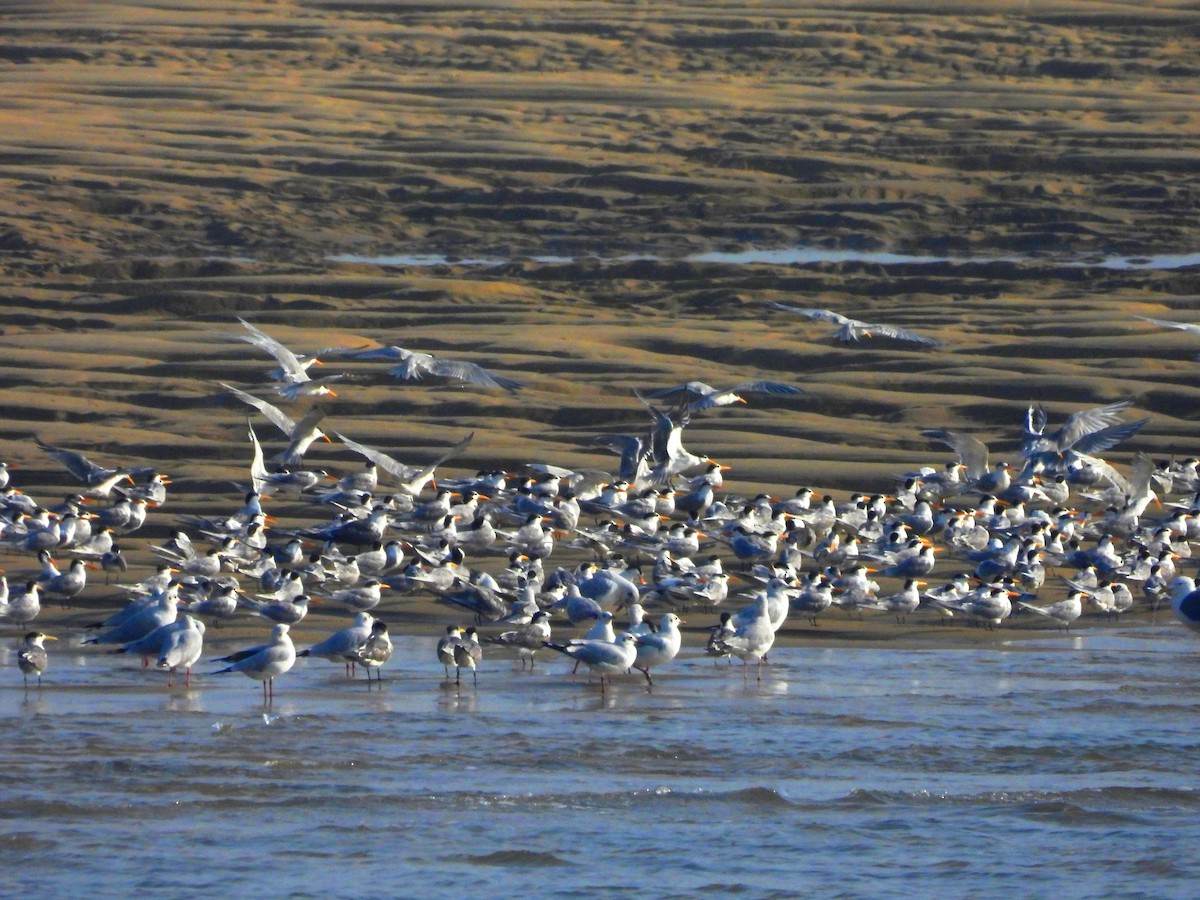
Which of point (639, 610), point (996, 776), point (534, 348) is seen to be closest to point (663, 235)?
point (534, 348)

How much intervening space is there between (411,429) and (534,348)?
2575 millimetres

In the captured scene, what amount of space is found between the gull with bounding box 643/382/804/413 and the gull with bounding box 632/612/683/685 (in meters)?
6.20

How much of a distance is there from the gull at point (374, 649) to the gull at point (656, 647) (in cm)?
140

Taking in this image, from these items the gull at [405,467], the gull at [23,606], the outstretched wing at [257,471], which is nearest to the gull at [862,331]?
the gull at [405,467]

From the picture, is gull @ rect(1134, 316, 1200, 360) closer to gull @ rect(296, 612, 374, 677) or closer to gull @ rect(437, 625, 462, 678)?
gull @ rect(437, 625, 462, 678)

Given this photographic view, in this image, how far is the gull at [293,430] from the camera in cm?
1762

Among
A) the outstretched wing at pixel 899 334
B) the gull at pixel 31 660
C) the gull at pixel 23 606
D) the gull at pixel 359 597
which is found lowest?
the gull at pixel 31 660

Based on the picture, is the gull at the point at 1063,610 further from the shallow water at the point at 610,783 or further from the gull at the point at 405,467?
the gull at the point at 405,467

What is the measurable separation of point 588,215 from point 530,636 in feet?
52.9

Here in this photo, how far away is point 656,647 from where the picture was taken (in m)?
11.8

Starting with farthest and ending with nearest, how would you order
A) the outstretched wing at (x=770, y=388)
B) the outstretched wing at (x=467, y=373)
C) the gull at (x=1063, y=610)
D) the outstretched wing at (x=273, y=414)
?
1. the outstretched wing at (x=467, y=373)
2. the outstretched wing at (x=770, y=388)
3. the outstretched wing at (x=273, y=414)
4. the gull at (x=1063, y=610)

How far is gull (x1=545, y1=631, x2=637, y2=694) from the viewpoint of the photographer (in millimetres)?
11586

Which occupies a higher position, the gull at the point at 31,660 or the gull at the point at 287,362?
the gull at the point at 287,362

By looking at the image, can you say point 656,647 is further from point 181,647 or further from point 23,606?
point 23,606
